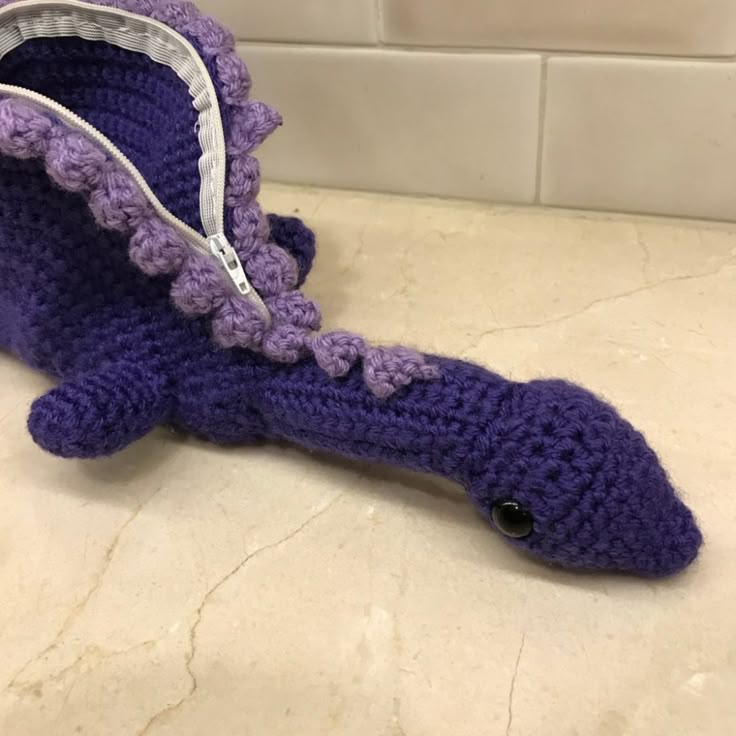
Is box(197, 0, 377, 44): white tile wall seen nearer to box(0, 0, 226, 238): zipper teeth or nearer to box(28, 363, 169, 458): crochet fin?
box(0, 0, 226, 238): zipper teeth

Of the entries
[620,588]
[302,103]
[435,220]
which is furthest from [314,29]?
[620,588]

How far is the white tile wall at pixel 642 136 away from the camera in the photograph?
0.54 metres

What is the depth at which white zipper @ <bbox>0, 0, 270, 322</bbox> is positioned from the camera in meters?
0.40

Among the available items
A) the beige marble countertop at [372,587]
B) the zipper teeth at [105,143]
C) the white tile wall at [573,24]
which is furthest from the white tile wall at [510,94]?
the zipper teeth at [105,143]

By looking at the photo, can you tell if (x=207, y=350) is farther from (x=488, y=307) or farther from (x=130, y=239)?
(x=488, y=307)

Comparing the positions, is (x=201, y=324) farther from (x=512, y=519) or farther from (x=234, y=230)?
(x=512, y=519)

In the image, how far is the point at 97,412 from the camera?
0.40m

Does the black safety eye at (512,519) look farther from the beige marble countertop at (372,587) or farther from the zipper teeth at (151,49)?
the zipper teeth at (151,49)

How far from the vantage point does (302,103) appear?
0.63 meters

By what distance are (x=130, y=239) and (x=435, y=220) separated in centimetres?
29

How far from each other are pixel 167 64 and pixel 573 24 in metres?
0.27

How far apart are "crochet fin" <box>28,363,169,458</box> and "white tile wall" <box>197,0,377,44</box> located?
0.31m

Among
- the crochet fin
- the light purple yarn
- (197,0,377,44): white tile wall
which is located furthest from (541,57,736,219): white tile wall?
the crochet fin

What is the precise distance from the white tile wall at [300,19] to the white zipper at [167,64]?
7.0 inches
